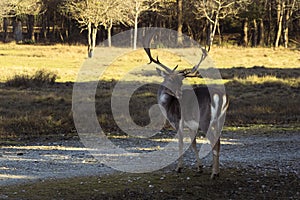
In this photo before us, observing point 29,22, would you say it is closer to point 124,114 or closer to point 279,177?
point 124,114

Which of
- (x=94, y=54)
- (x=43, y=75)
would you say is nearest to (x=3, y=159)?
(x=43, y=75)

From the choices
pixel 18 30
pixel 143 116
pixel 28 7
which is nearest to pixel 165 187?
pixel 143 116

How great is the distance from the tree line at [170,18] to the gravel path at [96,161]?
37.0 metres

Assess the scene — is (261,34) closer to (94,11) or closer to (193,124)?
(94,11)

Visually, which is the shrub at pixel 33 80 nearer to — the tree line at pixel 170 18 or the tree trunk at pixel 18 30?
the tree line at pixel 170 18

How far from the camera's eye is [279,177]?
1020 centimetres

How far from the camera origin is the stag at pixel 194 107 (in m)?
9.77

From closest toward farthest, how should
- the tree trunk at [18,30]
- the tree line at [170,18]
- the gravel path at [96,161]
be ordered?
the gravel path at [96,161]
the tree line at [170,18]
the tree trunk at [18,30]

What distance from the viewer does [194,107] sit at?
9.90 meters

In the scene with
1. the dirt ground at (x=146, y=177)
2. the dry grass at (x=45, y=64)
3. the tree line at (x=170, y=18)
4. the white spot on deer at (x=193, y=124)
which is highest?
the tree line at (x=170, y=18)

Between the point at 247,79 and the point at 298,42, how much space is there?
38.9m

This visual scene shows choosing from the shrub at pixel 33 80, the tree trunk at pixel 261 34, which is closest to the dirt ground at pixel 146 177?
the shrub at pixel 33 80

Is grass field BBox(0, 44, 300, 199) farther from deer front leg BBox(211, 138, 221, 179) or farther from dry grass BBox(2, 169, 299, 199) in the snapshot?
deer front leg BBox(211, 138, 221, 179)

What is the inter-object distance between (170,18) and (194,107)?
59.6 meters
